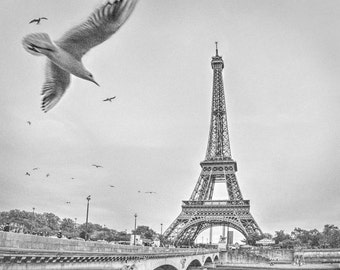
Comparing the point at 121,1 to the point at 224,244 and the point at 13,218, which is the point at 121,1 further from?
the point at 224,244

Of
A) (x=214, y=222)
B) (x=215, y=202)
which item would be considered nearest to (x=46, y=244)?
(x=215, y=202)

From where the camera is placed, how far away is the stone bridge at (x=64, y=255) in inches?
484

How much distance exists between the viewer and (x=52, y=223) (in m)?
86.5

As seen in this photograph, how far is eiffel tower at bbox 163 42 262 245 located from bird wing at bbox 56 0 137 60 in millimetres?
66821

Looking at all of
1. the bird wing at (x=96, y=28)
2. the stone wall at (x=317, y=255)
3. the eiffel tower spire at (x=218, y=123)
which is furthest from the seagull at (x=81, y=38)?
the eiffel tower spire at (x=218, y=123)

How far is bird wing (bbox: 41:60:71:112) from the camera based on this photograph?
4.20 m

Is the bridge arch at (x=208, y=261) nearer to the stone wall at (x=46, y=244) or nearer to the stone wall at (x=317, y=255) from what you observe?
the stone wall at (x=317, y=255)

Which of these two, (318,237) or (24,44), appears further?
(318,237)

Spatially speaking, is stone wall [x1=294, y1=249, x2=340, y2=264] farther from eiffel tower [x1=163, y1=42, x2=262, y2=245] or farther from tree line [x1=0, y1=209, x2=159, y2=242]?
tree line [x1=0, y1=209, x2=159, y2=242]

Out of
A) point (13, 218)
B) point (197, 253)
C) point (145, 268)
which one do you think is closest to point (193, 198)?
point (197, 253)

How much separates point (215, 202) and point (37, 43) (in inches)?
2941

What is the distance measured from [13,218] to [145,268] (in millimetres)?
56565

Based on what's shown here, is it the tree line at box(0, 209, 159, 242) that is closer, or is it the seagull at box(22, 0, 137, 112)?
the seagull at box(22, 0, 137, 112)

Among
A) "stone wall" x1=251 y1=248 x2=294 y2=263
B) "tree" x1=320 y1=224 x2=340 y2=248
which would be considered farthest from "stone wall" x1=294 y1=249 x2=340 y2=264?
"tree" x1=320 y1=224 x2=340 y2=248
